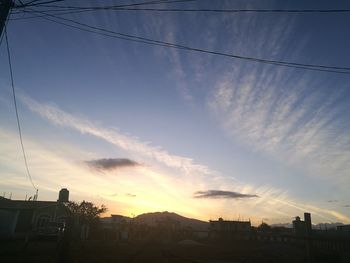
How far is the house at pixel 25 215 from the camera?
3594 centimetres

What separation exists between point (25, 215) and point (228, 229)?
54.1 m

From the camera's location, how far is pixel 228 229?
77.8m

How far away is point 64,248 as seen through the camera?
12.1m

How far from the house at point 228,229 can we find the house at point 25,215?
1417 inches

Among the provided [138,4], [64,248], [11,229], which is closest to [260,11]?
[138,4]

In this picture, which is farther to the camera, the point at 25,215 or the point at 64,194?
the point at 64,194

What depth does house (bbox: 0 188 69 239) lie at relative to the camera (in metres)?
35.9

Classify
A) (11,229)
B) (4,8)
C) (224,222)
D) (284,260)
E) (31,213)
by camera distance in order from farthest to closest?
(224,222) < (31,213) < (11,229) < (284,260) < (4,8)

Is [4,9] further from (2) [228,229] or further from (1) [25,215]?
(2) [228,229]

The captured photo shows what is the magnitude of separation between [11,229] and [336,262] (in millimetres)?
35831

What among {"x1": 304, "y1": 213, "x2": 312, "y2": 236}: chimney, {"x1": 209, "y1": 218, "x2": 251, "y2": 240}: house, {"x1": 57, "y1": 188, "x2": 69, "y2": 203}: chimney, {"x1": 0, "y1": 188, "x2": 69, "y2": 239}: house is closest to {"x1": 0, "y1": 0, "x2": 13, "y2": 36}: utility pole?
{"x1": 304, "y1": 213, "x2": 312, "y2": 236}: chimney

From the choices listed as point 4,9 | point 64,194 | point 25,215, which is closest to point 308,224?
point 4,9

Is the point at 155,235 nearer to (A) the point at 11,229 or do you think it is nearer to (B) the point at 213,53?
(A) the point at 11,229

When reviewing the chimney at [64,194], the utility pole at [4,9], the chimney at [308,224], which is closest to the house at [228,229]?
the chimney at [64,194]
